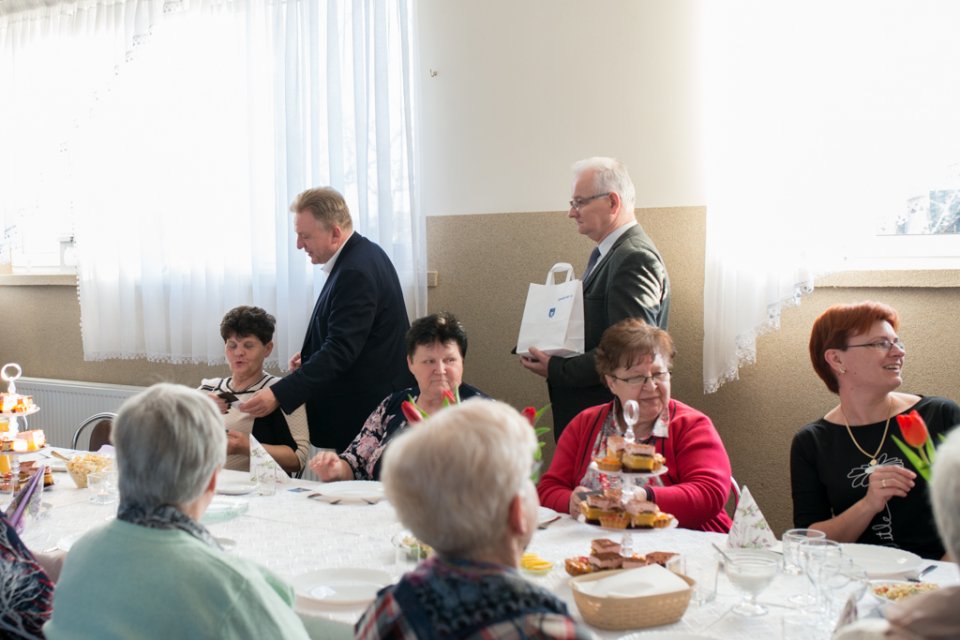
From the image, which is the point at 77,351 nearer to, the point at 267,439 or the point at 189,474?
the point at 267,439

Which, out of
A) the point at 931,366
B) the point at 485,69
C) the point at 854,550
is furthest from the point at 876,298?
the point at 485,69

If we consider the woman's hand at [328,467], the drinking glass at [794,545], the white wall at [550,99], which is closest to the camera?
the drinking glass at [794,545]

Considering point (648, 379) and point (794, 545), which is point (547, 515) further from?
point (794, 545)

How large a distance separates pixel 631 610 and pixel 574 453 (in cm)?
108

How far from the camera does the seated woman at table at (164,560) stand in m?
1.39

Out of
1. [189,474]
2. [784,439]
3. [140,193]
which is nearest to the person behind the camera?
[189,474]

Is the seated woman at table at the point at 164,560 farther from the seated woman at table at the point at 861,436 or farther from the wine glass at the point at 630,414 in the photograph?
the seated woman at table at the point at 861,436

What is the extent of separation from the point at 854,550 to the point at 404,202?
9.05ft

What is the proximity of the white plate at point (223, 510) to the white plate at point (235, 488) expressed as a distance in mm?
122

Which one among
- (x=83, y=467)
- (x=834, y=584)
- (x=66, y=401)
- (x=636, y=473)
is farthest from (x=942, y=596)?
(x=66, y=401)

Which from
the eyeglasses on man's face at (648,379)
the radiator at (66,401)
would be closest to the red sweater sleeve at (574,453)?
the eyeglasses on man's face at (648,379)

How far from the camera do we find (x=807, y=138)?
10.9 feet

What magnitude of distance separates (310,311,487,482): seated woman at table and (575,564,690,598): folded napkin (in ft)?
4.02

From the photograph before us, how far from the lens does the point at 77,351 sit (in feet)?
18.6
